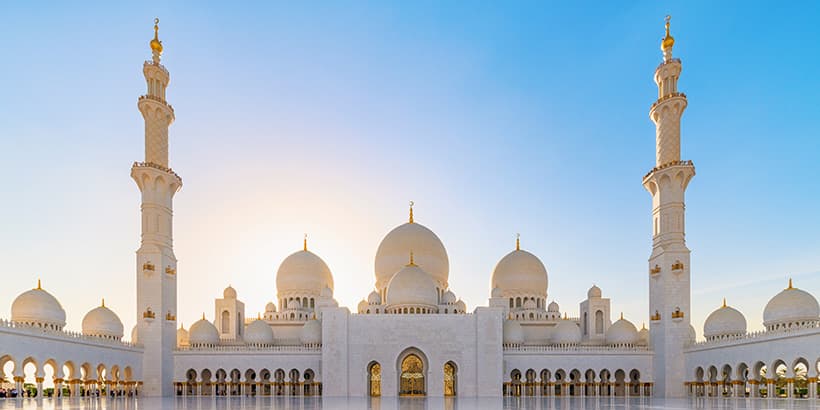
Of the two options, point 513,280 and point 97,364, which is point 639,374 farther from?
point 97,364

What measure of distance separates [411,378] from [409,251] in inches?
277

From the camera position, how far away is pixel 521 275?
112 feet

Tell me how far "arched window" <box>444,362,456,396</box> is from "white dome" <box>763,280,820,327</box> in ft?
42.2

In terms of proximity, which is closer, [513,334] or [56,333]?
[56,333]

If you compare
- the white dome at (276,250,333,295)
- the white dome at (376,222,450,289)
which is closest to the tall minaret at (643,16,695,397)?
the white dome at (376,222,450,289)

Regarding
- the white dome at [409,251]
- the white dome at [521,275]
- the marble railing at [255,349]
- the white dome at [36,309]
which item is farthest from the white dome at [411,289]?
the white dome at [36,309]

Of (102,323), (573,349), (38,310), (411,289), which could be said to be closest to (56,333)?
(38,310)

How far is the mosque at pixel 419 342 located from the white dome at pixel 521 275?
2304 millimetres

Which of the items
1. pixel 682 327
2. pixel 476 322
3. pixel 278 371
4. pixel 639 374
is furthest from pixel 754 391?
pixel 278 371

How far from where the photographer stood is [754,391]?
2261cm

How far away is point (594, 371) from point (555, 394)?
211cm

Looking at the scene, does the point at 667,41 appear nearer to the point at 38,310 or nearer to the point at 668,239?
the point at 668,239

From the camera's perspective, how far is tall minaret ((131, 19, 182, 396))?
26.4 metres

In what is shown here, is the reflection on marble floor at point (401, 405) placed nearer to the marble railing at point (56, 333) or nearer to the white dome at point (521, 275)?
the marble railing at point (56, 333)
